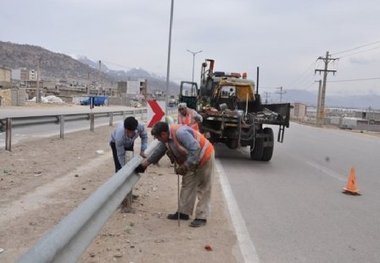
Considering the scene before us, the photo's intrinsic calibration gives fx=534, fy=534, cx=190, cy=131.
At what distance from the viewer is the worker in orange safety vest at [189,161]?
262 inches

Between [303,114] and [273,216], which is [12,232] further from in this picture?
[303,114]

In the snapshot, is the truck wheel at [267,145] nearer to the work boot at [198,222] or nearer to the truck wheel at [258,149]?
the truck wheel at [258,149]

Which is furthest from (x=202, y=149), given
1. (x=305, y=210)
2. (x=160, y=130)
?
(x=305, y=210)

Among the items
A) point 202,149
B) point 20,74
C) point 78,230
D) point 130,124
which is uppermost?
point 20,74

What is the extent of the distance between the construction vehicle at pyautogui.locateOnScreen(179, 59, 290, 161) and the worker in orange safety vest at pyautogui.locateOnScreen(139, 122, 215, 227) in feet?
25.3

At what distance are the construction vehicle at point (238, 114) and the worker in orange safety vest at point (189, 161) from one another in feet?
25.3

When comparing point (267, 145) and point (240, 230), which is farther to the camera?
point (267, 145)

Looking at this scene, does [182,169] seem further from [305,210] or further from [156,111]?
[156,111]

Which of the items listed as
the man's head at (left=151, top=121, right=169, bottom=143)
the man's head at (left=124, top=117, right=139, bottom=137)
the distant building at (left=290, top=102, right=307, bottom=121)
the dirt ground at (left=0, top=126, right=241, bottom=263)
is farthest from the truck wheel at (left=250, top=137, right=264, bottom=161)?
→ the distant building at (left=290, top=102, right=307, bottom=121)

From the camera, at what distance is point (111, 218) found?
7312 millimetres

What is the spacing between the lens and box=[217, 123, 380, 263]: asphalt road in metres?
6.21

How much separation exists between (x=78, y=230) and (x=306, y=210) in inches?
212

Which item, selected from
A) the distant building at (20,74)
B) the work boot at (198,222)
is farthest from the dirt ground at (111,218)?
the distant building at (20,74)

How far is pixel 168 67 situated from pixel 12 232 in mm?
13342
